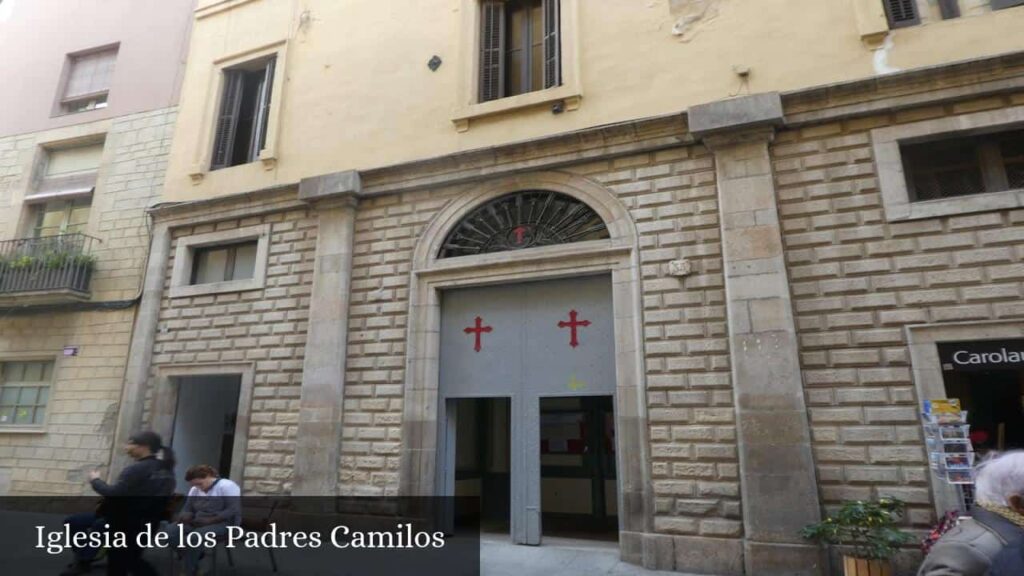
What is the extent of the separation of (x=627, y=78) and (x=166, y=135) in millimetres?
9300

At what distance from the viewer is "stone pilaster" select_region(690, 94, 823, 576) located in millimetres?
6336

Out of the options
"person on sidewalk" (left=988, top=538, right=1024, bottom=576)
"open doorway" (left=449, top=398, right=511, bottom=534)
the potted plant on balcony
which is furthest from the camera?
"open doorway" (left=449, top=398, right=511, bottom=534)

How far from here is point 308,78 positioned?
1105 centimetres

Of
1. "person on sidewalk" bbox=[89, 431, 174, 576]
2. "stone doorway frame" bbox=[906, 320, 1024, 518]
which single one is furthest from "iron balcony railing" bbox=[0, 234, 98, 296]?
"stone doorway frame" bbox=[906, 320, 1024, 518]

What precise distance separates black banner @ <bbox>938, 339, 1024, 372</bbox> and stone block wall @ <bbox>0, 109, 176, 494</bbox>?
12384 mm

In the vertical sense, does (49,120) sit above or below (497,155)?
above

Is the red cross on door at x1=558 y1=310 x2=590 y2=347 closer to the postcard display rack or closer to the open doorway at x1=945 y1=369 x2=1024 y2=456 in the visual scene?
the postcard display rack

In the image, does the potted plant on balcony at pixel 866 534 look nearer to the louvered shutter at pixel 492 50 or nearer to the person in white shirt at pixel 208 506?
the person in white shirt at pixel 208 506

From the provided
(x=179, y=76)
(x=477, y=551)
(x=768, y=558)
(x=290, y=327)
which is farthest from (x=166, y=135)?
(x=768, y=558)

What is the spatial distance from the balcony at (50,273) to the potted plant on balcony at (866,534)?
41.6 ft

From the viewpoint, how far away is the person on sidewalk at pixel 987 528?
7.22ft

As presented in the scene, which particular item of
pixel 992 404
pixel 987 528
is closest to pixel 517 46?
pixel 992 404

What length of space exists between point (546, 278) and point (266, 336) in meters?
4.75

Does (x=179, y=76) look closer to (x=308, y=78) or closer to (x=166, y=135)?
(x=166, y=135)
